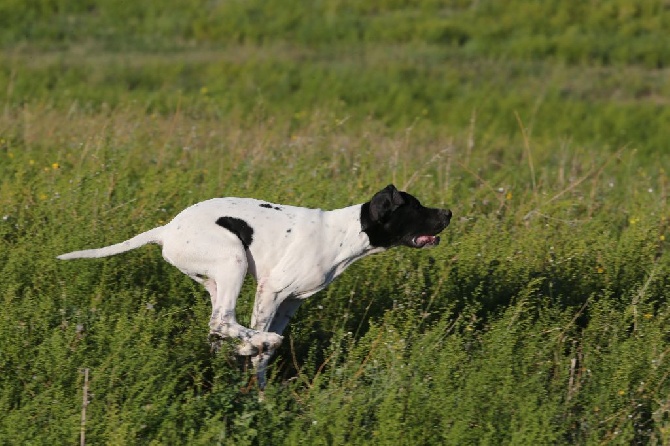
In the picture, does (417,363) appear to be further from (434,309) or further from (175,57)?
(175,57)

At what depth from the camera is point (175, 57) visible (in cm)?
1888

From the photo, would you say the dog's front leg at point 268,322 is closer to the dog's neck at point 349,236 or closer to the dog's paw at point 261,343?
the dog's paw at point 261,343

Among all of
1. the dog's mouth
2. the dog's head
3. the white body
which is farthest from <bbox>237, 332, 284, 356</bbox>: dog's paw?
the dog's mouth

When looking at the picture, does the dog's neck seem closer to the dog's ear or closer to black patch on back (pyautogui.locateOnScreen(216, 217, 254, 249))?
the dog's ear

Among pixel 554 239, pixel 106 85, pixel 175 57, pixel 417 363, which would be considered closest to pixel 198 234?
pixel 417 363

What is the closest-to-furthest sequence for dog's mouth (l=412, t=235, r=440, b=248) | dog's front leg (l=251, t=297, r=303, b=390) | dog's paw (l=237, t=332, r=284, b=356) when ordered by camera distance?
dog's paw (l=237, t=332, r=284, b=356)
dog's front leg (l=251, t=297, r=303, b=390)
dog's mouth (l=412, t=235, r=440, b=248)

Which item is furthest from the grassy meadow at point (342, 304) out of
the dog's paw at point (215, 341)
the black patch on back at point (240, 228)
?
the black patch on back at point (240, 228)

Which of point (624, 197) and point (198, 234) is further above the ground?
point (198, 234)

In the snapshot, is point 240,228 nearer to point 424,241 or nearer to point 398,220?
point 398,220

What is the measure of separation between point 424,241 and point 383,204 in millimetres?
354

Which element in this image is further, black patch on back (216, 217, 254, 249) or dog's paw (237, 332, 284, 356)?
black patch on back (216, 217, 254, 249)

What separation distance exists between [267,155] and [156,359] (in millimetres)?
3851

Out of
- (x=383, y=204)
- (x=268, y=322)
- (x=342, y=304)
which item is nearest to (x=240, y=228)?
(x=268, y=322)

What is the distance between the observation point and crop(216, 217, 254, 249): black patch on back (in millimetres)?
5578
